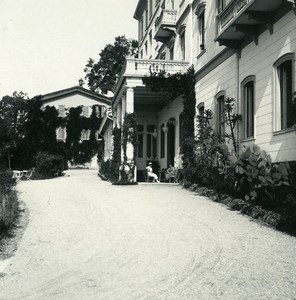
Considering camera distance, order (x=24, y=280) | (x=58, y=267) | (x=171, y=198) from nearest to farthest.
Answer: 1. (x=24, y=280)
2. (x=58, y=267)
3. (x=171, y=198)

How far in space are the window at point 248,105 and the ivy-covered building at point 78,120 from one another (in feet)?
100

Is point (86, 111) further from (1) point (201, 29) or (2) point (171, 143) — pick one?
(1) point (201, 29)

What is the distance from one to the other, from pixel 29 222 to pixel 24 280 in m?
4.03

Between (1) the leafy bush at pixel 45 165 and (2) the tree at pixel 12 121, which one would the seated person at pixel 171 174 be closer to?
(1) the leafy bush at pixel 45 165

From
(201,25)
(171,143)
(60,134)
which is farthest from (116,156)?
(60,134)

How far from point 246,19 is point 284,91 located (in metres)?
2.42

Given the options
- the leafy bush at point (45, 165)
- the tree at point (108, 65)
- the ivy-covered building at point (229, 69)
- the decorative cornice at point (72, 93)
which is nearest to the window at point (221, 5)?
the ivy-covered building at point (229, 69)

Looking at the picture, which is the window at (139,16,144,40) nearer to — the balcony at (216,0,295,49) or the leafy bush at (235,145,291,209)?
the balcony at (216,0,295,49)

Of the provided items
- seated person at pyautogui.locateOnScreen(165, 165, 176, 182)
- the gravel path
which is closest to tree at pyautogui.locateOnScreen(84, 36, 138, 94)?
seated person at pyautogui.locateOnScreen(165, 165, 176, 182)

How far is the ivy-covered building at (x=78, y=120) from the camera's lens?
42.4 meters

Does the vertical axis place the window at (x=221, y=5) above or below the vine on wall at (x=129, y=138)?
above

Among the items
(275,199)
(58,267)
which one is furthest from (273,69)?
(58,267)

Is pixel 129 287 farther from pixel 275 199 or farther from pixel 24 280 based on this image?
pixel 275 199

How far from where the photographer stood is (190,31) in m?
18.4
